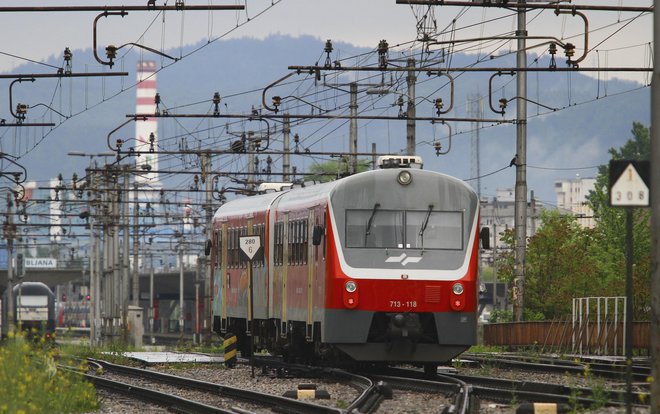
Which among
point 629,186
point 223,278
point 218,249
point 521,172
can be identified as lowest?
point 223,278

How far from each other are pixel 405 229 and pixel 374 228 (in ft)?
1.72

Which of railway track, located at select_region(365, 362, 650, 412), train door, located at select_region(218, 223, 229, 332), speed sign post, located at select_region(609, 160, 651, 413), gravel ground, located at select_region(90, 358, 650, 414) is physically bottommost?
gravel ground, located at select_region(90, 358, 650, 414)

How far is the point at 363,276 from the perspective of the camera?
2369cm

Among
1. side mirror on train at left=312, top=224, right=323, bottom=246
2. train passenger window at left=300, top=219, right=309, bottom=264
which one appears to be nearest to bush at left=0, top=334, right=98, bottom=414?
side mirror on train at left=312, top=224, right=323, bottom=246

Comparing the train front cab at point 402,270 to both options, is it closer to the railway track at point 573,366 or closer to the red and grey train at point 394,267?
the red and grey train at point 394,267

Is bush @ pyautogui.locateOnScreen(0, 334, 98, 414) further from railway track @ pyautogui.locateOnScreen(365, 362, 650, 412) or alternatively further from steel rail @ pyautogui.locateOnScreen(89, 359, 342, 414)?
railway track @ pyautogui.locateOnScreen(365, 362, 650, 412)

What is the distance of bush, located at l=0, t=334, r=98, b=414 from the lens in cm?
1590

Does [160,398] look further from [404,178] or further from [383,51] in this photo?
[383,51]

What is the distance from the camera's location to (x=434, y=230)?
24047 millimetres

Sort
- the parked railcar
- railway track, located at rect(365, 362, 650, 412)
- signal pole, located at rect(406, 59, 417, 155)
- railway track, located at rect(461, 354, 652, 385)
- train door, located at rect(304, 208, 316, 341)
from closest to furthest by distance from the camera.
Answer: railway track, located at rect(365, 362, 650, 412) < railway track, located at rect(461, 354, 652, 385) < train door, located at rect(304, 208, 316, 341) < signal pole, located at rect(406, 59, 417, 155) < the parked railcar

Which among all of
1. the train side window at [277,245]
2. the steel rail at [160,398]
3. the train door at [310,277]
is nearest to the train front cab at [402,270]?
the train door at [310,277]

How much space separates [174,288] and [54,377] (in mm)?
127818

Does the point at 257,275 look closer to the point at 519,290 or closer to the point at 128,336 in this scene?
the point at 519,290

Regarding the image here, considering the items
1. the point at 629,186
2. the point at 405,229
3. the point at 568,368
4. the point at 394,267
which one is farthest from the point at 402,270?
the point at 629,186
